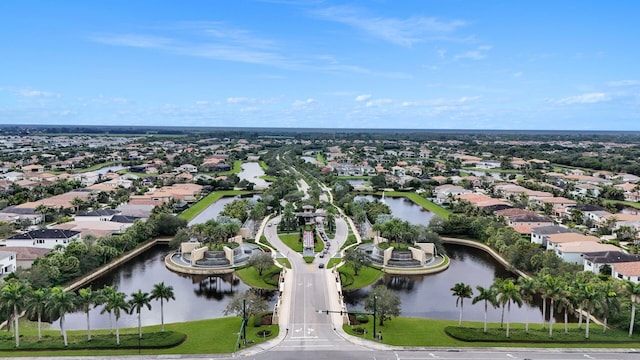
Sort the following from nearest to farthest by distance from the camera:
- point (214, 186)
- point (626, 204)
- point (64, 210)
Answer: point (64, 210) < point (626, 204) < point (214, 186)

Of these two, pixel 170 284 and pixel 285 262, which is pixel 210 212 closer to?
pixel 285 262

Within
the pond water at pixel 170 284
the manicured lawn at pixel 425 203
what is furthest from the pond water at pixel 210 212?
the manicured lawn at pixel 425 203

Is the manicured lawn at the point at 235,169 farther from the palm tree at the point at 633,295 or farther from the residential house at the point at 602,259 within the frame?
the palm tree at the point at 633,295

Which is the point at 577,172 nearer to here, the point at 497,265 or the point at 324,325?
the point at 497,265

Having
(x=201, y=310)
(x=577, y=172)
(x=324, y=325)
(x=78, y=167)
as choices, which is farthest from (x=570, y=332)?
(x=78, y=167)

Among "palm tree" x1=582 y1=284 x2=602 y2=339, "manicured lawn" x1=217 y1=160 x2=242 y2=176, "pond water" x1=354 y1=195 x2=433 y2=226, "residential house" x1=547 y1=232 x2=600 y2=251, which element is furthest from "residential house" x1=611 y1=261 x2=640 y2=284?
"manicured lawn" x1=217 y1=160 x2=242 y2=176

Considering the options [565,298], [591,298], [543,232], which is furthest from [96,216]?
[591,298]
